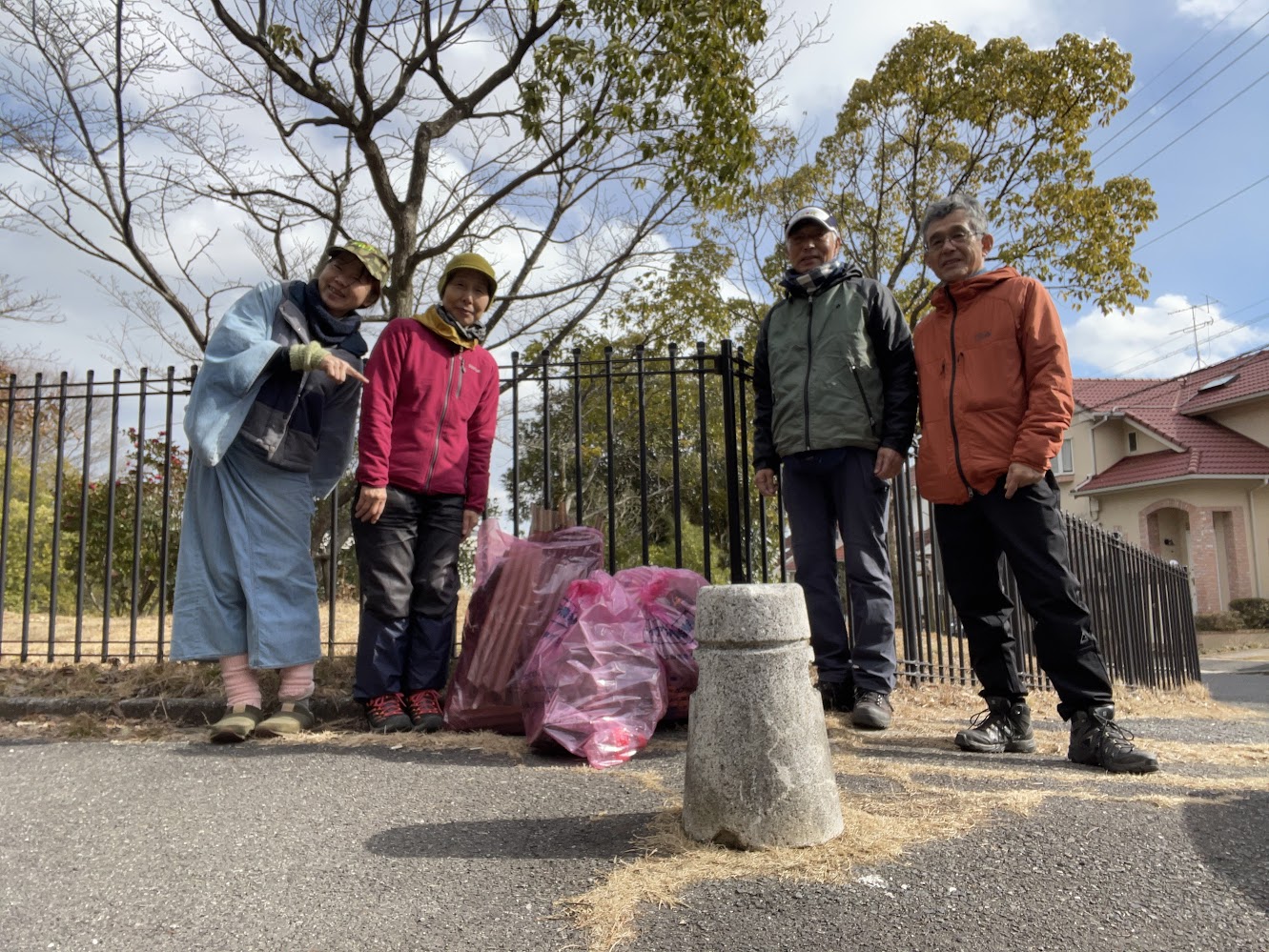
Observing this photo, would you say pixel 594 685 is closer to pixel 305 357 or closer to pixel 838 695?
pixel 838 695

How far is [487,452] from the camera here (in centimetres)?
402

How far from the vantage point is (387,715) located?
11.9 feet

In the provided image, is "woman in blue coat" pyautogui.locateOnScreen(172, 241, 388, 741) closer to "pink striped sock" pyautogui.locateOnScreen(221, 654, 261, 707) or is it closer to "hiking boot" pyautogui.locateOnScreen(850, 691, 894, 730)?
"pink striped sock" pyautogui.locateOnScreen(221, 654, 261, 707)

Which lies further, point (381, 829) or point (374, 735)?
point (374, 735)

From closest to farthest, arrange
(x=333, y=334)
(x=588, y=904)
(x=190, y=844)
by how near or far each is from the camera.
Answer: (x=588, y=904) < (x=190, y=844) < (x=333, y=334)

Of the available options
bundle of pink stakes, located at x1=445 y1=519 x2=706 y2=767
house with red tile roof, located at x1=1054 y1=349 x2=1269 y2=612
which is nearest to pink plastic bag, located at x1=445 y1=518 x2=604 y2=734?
bundle of pink stakes, located at x1=445 y1=519 x2=706 y2=767

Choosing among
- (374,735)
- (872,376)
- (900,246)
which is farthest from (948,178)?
(374,735)

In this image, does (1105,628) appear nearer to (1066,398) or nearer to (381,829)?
(1066,398)

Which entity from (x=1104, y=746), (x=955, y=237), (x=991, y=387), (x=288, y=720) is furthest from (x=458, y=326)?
(x=1104, y=746)

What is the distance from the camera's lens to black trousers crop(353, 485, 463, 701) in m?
3.61

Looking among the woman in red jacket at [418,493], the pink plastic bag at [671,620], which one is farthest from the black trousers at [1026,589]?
the woman in red jacket at [418,493]

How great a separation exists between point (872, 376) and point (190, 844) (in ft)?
9.85

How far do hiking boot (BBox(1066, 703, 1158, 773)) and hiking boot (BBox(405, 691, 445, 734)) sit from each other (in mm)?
2565

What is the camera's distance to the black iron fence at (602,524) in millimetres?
4668
